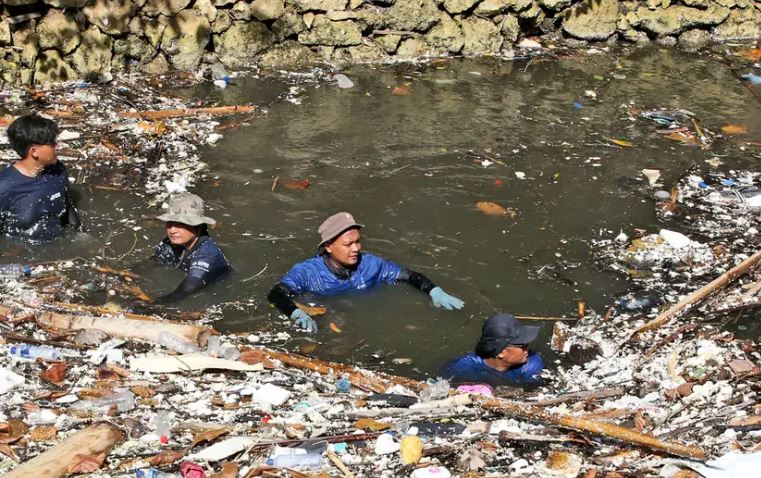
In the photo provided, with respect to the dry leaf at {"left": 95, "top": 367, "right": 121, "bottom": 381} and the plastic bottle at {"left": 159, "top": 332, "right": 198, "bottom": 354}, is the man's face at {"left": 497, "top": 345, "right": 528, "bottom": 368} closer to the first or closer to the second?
the plastic bottle at {"left": 159, "top": 332, "right": 198, "bottom": 354}

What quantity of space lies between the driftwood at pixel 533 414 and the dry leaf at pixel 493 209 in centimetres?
313

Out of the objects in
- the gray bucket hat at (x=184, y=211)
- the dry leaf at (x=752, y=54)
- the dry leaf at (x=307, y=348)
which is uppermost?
the gray bucket hat at (x=184, y=211)

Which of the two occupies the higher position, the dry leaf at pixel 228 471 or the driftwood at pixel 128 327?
the dry leaf at pixel 228 471

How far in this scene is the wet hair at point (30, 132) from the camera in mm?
7125

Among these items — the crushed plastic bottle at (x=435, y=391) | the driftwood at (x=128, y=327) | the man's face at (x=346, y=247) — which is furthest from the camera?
the man's face at (x=346, y=247)

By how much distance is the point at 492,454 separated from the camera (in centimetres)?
496

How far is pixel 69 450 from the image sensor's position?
15.3ft

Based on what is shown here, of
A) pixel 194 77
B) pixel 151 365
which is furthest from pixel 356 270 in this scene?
pixel 194 77

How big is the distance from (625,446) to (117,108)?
25.0 ft

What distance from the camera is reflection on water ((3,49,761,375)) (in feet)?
24.3

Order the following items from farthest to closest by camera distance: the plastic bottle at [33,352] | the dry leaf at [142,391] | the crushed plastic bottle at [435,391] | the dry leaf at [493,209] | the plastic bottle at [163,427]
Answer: the dry leaf at [493,209], the plastic bottle at [33,352], the crushed plastic bottle at [435,391], the dry leaf at [142,391], the plastic bottle at [163,427]

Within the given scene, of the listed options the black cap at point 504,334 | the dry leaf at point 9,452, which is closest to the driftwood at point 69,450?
the dry leaf at point 9,452

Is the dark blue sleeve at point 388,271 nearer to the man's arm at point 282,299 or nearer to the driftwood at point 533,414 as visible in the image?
the man's arm at point 282,299

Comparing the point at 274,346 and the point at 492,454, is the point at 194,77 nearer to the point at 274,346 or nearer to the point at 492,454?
the point at 274,346
